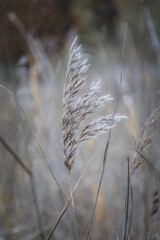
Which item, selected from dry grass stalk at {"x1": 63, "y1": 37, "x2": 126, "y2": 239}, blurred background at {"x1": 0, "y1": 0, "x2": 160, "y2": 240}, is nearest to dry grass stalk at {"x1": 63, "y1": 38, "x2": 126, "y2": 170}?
dry grass stalk at {"x1": 63, "y1": 37, "x2": 126, "y2": 239}

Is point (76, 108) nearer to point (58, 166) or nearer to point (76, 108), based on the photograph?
point (76, 108)

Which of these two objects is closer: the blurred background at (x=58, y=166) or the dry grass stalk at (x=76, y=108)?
the dry grass stalk at (x=76, y=108)

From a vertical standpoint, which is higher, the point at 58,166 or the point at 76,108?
the point at 76,108

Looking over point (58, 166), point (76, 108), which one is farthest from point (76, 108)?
point (58, 166)

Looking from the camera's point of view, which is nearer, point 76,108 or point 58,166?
point 76,108

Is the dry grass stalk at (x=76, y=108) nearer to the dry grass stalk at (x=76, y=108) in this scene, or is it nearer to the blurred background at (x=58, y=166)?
the dry grass stalk at (x=76, y=108)

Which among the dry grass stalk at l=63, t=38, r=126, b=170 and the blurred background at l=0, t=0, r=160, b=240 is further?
the blurred background at l=0, t=0, r=160, b=240

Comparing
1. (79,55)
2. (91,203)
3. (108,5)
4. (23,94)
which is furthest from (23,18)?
(79,55)

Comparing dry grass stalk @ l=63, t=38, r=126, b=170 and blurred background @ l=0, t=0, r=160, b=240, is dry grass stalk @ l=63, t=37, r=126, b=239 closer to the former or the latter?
dry grass stalk @ l=63, t=38, r=126, b=170

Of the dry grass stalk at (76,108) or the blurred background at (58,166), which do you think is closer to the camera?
the dry grass stalk at (76,108)

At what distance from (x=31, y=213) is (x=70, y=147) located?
101 cm

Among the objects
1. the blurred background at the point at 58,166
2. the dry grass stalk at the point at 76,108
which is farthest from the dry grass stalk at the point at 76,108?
the blurred background at the point at 58,166

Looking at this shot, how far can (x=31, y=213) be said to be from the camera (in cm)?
136

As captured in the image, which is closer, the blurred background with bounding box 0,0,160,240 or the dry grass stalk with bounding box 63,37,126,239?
the dry grass stalk with bounding box 63,37,126,239
